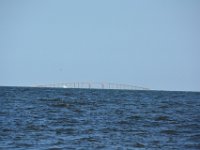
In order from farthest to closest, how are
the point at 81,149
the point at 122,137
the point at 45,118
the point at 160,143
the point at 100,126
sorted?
the point at 45,118 → the point at 100,126 → the point at 122,137 → the point at 160,143 → the point at 81,149

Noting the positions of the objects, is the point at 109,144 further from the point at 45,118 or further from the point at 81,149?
the point at 45,118

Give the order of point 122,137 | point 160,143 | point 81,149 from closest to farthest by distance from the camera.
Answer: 1. point 81,149
2. point 160,143
3. point 122,137

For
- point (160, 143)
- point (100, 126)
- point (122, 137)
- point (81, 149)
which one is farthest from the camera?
point (100, 126)

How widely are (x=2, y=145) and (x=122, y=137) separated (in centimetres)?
665

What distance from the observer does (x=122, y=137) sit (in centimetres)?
3056

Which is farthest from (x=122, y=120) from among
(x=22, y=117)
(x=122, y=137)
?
(x=122, y=137)

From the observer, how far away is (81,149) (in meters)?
26.5

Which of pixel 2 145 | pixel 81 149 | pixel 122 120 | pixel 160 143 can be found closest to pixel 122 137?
pixel 160 143

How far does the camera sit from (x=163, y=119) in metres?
42.3

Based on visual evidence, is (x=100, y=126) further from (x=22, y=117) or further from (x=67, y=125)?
(x=22, y=117)

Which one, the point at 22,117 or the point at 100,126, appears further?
the point at 22,117

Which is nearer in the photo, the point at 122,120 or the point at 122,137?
the point at 122,137

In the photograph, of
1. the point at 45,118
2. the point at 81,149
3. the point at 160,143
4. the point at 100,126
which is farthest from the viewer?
the point at 45,118

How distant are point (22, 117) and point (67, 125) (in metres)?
6.05
